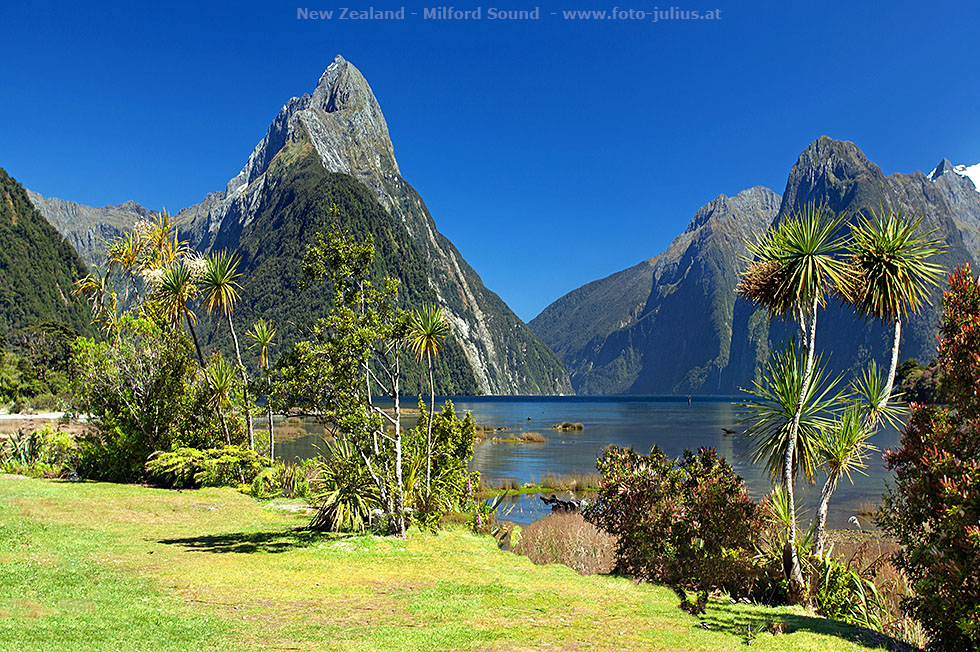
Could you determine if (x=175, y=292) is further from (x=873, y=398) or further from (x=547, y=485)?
(x=547, y=485)

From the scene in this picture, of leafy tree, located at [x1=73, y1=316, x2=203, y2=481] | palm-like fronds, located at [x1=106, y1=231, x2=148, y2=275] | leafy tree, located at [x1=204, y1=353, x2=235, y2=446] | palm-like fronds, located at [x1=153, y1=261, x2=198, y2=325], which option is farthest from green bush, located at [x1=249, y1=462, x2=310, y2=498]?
palm-like fronds, located at [x1=106, y1=231, x2=148, y2=275]

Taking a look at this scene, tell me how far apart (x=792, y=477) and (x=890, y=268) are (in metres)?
4.57

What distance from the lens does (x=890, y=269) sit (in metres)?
12.4

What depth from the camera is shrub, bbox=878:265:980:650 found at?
23.3ft

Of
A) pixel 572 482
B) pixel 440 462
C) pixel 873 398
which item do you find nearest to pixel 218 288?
pixel 440 462

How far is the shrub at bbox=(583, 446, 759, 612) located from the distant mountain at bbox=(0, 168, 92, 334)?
145 meters

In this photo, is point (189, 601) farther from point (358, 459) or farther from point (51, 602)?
point (358, 459)

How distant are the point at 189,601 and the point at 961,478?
9647 mm

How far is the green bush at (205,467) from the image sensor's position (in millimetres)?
20359

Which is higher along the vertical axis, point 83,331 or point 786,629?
point 83,331

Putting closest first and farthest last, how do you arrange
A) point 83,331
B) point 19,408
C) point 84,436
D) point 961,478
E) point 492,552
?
point 961,478, point 492,552, point 84,436, point 19,408, point 83,331

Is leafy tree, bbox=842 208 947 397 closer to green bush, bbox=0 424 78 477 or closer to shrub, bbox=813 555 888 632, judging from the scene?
shrub, bbox=813 555 888 632

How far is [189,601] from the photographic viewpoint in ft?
27.2

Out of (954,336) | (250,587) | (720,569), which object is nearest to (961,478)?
(954,336)
